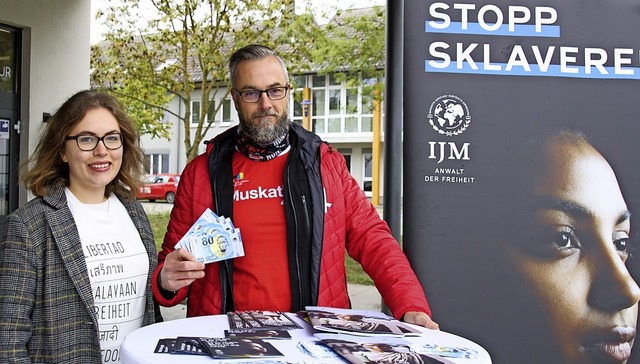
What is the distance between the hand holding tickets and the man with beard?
209 millimetres

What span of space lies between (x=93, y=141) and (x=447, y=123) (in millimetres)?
1734

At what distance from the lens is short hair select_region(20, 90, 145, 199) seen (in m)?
2.17

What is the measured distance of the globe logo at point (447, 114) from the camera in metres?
3.13

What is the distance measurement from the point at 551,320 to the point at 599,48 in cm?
142

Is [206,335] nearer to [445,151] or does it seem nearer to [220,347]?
[220,347]

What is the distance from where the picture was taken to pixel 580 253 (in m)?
3.18

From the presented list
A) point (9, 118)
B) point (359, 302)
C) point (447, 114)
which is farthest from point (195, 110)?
point (447, 114)

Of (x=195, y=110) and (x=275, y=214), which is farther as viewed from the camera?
(x=195, y=110)

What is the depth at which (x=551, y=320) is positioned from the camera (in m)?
3.20

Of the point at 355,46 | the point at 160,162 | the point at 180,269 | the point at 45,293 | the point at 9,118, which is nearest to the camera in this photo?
the point at 45,293

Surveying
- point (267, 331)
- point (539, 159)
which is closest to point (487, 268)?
point (539, 159)

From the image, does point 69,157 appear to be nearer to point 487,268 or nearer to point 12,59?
point 487,268

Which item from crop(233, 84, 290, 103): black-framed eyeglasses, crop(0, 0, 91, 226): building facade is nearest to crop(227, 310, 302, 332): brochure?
crop(233, 84, 290, 103): black-framed eyeglasses

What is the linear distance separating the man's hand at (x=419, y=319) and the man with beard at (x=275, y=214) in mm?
91
